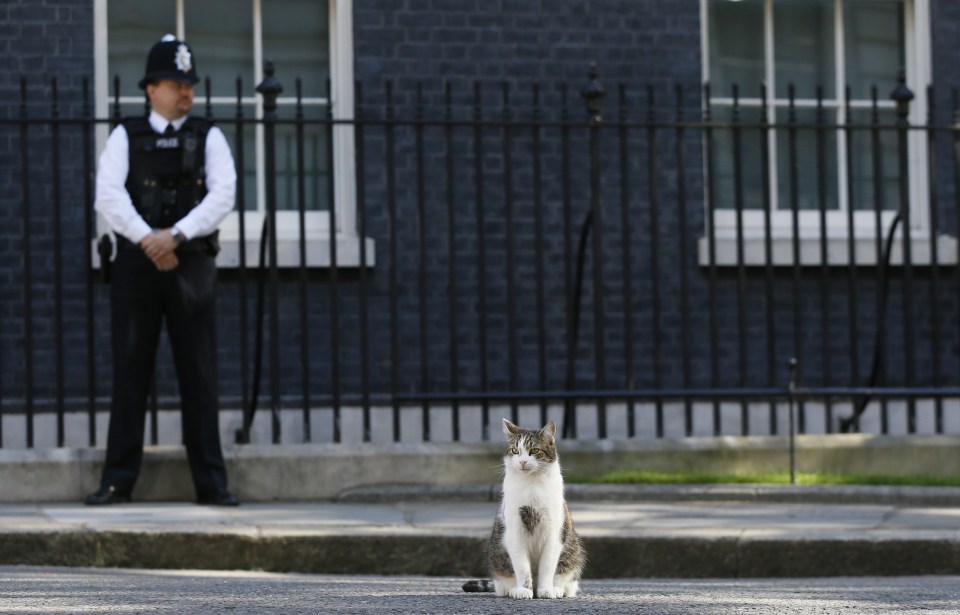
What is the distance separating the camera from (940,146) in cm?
1181

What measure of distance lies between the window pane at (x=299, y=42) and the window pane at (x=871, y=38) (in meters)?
3.44

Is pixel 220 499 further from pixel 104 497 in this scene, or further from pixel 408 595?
pixel 408 595

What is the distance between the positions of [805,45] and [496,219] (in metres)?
2.45

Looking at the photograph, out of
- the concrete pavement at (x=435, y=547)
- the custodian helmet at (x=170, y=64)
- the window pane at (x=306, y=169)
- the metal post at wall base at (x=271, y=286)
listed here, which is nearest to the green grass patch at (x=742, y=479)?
the concrete pavement at (x=435, y=547)

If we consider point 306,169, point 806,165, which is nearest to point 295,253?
point 306,169

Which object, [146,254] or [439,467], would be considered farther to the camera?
[439,467]

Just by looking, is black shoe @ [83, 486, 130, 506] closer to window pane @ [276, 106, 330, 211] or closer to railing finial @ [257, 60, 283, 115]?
railing finial @ [257, 60, 283, 115]

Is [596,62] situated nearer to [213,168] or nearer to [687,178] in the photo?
[687,178]

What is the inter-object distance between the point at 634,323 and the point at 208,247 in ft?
11.6

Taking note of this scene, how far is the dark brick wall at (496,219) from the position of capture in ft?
35.6

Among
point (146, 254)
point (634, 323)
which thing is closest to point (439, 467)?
point (146, 254)

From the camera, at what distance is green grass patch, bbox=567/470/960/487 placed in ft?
29.9

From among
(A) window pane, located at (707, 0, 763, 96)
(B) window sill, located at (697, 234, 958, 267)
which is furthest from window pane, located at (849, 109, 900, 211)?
(A) window pane, located at (707, 0, 763, 96)

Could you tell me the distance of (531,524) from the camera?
571cm
